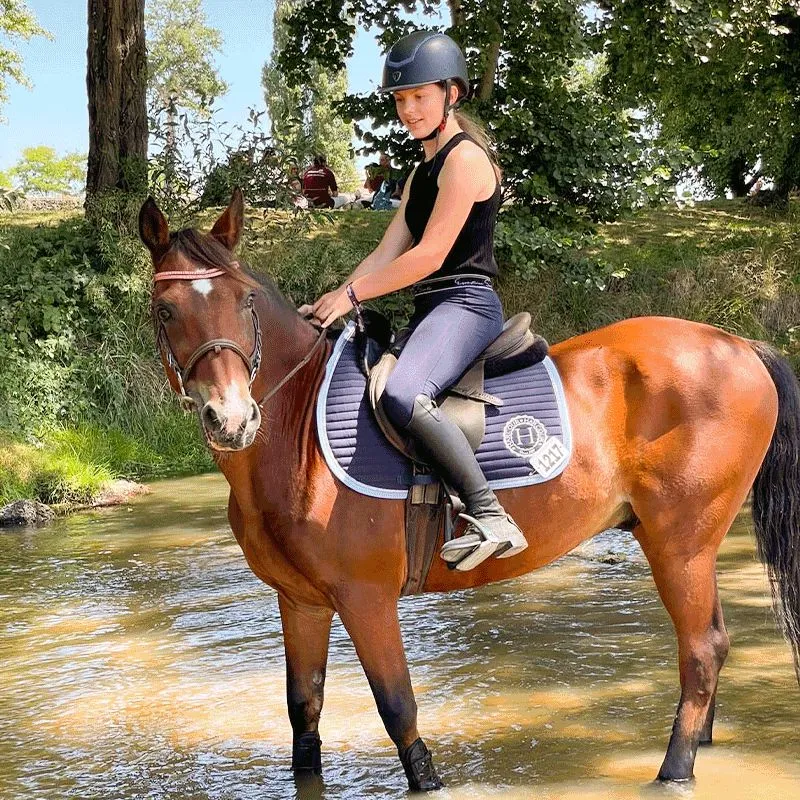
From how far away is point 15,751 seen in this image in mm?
4992

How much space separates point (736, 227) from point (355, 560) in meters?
15.3

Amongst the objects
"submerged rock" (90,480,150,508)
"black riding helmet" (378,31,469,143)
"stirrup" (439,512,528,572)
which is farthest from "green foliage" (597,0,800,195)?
"stirrup" (439,512,528,572)

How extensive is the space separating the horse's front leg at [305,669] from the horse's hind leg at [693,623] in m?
1.38

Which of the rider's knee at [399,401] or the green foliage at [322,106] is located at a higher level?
the green foliage at [322,106]

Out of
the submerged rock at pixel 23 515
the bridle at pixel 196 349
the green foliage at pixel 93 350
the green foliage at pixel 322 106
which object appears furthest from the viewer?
the green foliage at pixel 322 106

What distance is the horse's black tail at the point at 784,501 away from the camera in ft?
15.1

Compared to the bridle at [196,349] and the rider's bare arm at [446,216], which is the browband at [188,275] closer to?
the bridle at [196,349]

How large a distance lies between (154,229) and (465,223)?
116 cm

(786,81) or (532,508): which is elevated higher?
(786,81)

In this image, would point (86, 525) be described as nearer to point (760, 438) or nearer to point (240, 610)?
point (240, 610)

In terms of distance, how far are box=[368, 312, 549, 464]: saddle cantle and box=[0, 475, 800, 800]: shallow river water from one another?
142cm

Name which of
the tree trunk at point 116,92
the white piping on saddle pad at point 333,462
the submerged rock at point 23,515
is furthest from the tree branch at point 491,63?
the white piping on saddle pad at point 333,462

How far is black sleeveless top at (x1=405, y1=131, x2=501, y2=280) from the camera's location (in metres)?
4.15

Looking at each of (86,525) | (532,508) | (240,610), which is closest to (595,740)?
(532,508)
